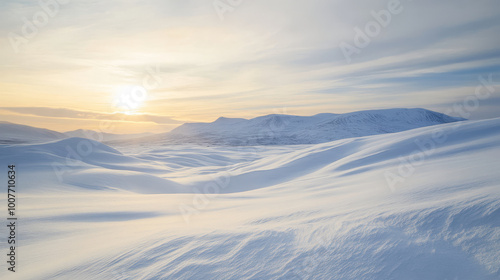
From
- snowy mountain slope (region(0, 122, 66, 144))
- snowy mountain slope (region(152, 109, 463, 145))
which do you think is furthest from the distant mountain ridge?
snowy mountain slope (region(0, 122, 66, 144))

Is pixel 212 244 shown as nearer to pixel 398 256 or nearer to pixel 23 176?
pixel 398 256

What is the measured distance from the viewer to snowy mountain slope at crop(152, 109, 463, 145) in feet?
341

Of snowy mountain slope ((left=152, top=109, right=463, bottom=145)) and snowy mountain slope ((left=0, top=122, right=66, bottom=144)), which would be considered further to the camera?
snowy mountain slope ((left=152, top=109, right=463, bottom=145))

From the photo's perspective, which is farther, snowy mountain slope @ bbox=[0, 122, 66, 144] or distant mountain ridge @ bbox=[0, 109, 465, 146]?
distant mountain ridge @ bbox=[0, 109, 465, 146]

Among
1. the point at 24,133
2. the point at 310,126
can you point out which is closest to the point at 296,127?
the point at 310,126

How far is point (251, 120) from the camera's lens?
157500 millimetres

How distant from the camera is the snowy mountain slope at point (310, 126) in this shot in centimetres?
10400

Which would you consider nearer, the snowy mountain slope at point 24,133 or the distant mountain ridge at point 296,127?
the snowy mountain slope at point 24,133

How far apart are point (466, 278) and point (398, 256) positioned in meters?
0.35

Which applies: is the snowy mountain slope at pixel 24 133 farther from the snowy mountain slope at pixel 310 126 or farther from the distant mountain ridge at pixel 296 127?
the snowy mountain slope at pixel 310 126

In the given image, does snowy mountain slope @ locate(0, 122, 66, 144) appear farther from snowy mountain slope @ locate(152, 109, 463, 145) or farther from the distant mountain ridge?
snowy mountain slope @ locate(152, 109, 463, 145)

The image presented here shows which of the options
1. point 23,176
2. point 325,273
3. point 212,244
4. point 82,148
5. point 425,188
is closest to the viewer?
point 325,273

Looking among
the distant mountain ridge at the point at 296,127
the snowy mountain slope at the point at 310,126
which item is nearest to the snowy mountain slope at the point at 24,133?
the distant mountain ridge at the point at 296,127

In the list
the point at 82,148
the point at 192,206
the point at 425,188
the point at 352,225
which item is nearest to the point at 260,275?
the point at 352,225
